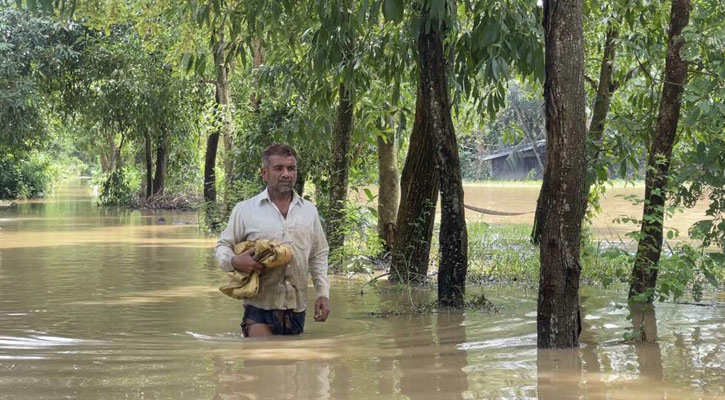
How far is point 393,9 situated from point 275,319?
8.02 feet

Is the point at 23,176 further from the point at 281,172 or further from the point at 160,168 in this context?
the point at 281,172

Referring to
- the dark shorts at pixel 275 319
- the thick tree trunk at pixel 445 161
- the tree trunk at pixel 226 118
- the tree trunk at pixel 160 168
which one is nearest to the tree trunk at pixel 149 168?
the tree trunk at pixel 160 168

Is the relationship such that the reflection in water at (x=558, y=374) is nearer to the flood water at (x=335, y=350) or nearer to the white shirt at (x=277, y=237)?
the flood water at (x=335, y=350)

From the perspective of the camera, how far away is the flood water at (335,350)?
5270 mm

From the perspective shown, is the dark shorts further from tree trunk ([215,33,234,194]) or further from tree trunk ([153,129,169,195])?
tree trunk ([153,129,169,195])

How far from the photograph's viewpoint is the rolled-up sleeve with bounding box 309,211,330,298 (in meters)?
6.73

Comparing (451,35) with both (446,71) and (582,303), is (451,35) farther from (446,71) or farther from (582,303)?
(582,303)

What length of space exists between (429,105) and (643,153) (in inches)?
122

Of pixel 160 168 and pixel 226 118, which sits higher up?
pixel 226 118

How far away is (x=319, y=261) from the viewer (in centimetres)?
679

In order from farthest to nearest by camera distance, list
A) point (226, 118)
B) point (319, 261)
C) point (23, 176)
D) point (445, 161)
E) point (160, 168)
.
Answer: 1. point (23, 176)
2. point (160, 168)
3. point (226, 118)
4. point (445, 161)
5. point (319, 261)

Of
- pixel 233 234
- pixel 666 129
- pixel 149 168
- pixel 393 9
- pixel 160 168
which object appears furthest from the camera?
pixel 160 168

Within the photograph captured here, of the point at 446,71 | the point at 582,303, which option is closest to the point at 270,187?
the point at 446,71

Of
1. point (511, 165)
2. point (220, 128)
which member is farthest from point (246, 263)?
point (511, 165)
